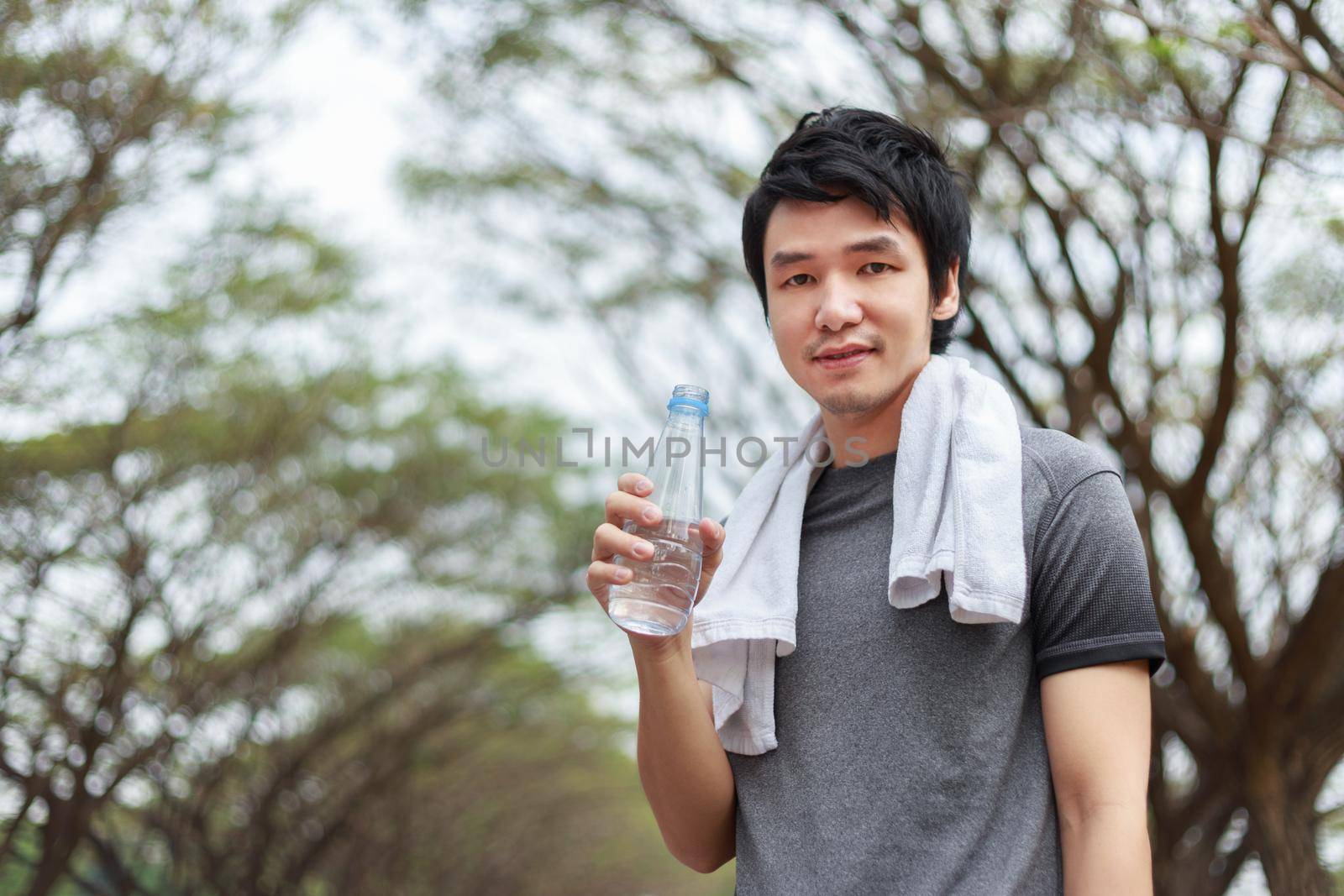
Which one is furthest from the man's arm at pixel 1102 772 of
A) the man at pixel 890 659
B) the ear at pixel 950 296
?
the ear at pixel 950 296

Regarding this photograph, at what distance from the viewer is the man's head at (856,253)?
199cm

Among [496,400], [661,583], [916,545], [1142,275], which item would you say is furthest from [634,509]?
[496,400]

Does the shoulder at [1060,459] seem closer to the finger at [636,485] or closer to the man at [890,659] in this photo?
the man at [890,659]

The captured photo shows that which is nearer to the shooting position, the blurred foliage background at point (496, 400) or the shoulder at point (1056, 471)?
the shoulder at point (1056, 471)

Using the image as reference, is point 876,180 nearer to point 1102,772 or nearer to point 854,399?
point 854,399

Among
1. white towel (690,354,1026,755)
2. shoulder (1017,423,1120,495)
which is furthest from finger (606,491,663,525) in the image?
shoulder (1017,423,1120,495)

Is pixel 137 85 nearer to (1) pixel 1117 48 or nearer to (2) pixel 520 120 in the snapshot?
(2) pixel 520 120

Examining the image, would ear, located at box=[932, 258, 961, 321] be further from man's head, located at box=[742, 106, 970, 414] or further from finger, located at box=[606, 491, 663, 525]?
finger, located at box=[606, 491, 663, 525]

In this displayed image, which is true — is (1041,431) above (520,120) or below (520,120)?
below

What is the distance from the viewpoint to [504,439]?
12.1 metres

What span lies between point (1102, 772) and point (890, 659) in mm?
332

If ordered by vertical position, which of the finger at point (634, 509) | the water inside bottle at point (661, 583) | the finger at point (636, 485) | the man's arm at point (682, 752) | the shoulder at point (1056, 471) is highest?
the shoulder at point (1056, 471)

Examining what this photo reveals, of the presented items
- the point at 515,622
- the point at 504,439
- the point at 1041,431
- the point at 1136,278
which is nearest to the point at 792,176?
the point at 1041,431

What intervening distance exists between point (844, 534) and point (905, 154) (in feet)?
2.17
